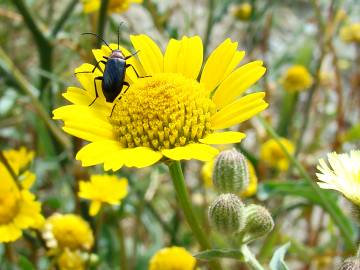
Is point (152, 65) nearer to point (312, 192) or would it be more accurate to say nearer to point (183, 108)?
point (183, 108)

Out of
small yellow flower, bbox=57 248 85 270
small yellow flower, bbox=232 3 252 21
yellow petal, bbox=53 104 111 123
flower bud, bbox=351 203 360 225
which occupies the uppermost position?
small yellow flower, bbox=232 3 252 21

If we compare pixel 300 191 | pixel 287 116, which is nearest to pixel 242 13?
pixel 287 116

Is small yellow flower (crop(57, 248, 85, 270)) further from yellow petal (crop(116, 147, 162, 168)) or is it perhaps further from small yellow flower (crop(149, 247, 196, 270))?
yellow petal (crop(116, 147, 162, 168))

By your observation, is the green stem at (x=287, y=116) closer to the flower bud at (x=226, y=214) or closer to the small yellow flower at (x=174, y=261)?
the small yellow flower at (x=174, y=261)

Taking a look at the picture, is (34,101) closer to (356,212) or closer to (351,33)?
(356,212)

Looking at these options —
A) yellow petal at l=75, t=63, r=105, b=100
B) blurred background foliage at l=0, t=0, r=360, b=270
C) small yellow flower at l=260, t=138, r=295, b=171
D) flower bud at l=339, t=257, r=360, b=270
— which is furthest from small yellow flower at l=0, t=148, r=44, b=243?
small yellow flower at l=260, t=138, r=295, b=171

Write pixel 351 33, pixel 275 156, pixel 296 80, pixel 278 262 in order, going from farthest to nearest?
pixel 351 33, pixel 296 80, pixel 275 156, pixel 278 262
